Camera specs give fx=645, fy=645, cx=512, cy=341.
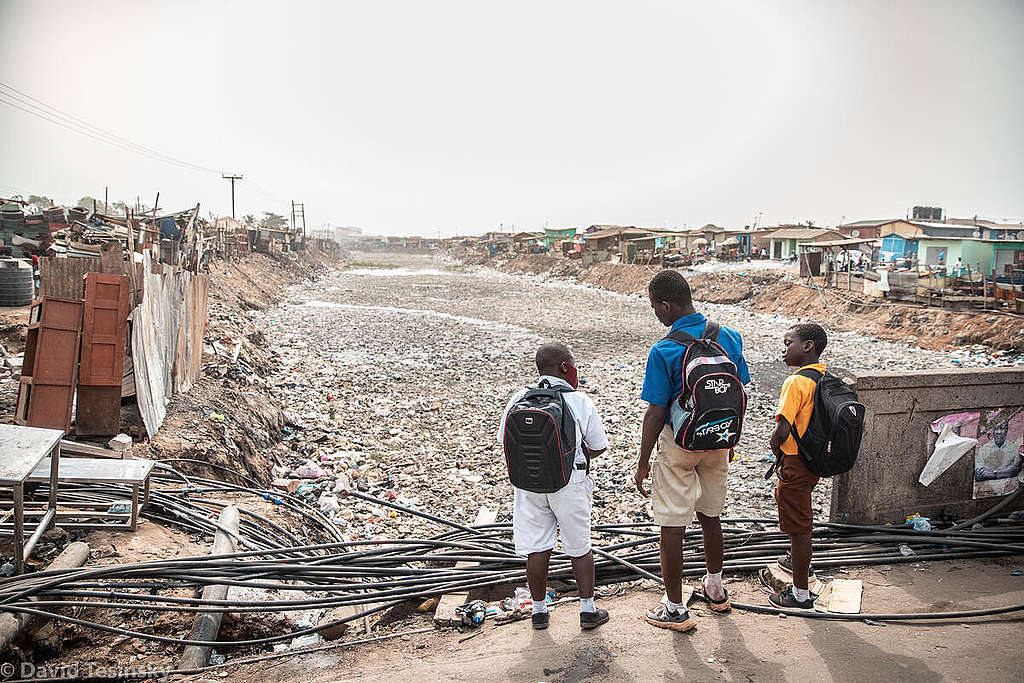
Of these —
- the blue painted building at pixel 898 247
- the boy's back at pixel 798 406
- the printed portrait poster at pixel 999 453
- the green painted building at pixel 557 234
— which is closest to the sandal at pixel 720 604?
the boy's back at pixel 798 406

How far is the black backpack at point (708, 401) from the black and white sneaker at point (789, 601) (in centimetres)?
92

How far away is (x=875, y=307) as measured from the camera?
19.0 metres

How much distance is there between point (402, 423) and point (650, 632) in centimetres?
629

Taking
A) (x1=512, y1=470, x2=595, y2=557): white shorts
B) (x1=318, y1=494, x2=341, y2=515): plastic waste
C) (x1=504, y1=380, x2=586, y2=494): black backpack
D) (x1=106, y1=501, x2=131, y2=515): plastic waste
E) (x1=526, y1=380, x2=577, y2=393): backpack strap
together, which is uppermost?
(x1=526, y1=380, x2=577, y2=393): backpack strap

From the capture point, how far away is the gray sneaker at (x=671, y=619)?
116 inches

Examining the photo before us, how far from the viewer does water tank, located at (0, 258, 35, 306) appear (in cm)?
1031

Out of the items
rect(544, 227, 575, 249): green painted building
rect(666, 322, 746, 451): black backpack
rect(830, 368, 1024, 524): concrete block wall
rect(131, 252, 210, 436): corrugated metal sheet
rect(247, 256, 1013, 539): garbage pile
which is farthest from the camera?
rect(544, 227, 575, 249): green painted building

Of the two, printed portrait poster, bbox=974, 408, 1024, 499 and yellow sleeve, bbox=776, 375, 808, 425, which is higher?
yellow sleeve, bbox=776, 375, 808, 425

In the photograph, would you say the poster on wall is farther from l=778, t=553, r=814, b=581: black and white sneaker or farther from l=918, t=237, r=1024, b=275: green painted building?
l=918, t=237, r=1024, b=275: green painted building

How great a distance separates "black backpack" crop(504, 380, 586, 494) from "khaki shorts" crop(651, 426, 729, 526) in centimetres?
43

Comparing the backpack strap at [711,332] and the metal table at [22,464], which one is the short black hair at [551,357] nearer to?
the backpack strap at [711,332]

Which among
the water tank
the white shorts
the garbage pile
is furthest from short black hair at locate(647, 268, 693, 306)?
the water tank

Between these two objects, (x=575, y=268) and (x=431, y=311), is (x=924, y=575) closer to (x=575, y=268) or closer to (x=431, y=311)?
(x=431, y=311)

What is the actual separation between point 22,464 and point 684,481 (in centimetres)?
333
